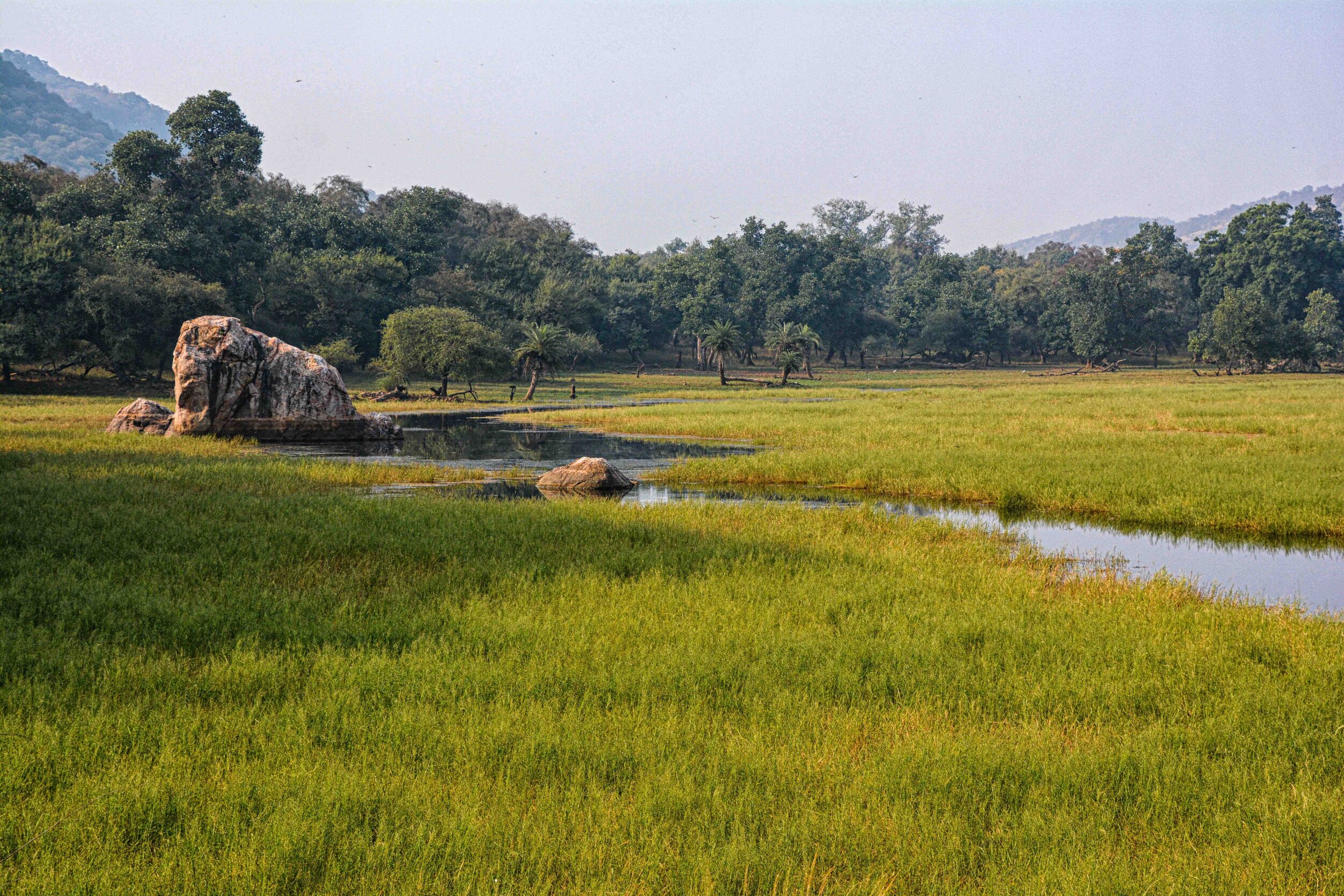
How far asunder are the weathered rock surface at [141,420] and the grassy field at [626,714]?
18.0 metres

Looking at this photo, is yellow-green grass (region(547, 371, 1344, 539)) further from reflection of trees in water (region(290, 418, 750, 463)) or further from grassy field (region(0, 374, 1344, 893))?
grassy field (region(0, 374, 1344, 893))

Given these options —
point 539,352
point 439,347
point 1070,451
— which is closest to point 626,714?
point 1070,451

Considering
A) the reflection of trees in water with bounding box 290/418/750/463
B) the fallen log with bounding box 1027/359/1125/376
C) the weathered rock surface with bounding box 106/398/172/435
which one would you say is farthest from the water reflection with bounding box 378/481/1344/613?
the fallen log with bounding box 1027/359/1125/376

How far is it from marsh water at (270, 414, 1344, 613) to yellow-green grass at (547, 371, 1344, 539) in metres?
1.29

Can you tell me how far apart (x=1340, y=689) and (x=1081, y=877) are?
5.34 meters

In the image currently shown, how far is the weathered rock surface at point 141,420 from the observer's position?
32.8m

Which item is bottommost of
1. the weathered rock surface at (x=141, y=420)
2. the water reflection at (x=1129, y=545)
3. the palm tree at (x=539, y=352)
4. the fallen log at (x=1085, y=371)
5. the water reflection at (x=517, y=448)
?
the water reflection at (x=1129, y=545)

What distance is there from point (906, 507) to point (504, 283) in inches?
3378

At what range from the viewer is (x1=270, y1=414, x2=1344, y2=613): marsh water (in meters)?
14.9

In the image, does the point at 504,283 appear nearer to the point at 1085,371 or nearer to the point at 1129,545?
the point at 1085,371

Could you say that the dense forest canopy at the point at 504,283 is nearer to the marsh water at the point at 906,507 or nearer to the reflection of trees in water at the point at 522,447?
the reflection of trees in water at the point at 522,447

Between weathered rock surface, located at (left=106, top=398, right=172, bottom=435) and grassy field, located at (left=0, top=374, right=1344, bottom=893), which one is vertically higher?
weathered rock surface, located at (left=106, top=398, right=172, bottom=435)

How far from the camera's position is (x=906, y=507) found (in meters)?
21.7

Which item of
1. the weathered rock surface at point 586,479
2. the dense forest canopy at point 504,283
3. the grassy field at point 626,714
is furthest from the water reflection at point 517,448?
the dense forest canopy at point 504,283
